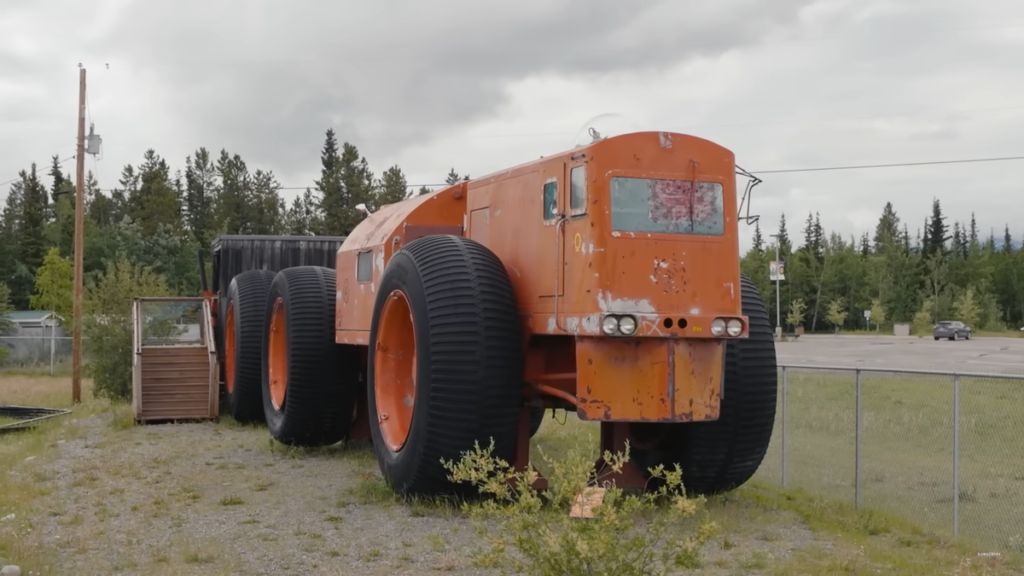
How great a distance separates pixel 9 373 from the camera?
34.4m

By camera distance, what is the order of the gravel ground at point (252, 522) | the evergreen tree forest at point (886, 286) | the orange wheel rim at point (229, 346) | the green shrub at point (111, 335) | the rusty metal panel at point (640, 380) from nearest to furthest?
the gravel ground at point (252, 522) → the rusty metal panel at point (640, 380) → the orange wheel rim at point (229, 346) → the green shrub at point (111, 335) → the evergreen tree forest at point (886, 286)

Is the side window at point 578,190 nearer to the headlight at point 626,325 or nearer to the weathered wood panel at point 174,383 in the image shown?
the headlight at point 626,325

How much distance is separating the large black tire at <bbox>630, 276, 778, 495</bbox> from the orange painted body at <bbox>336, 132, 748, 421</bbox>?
1031 millimetres

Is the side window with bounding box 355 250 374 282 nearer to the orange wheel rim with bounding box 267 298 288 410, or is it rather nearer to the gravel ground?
the gravel ground

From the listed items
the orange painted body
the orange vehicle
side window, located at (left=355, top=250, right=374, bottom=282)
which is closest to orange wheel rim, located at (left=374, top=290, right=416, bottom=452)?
the orange vehicle

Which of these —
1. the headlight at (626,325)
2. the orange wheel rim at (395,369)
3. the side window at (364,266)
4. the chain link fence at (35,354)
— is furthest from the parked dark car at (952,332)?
the headlight at (626,325)

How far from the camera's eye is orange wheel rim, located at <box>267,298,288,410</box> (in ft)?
43.3

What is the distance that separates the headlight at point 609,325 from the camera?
7.33 m

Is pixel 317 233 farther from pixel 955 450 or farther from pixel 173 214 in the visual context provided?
pixel 955 450

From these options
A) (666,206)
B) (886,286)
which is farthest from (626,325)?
(886,286)

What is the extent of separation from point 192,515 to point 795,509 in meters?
5.22

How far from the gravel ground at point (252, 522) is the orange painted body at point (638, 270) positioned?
1264 millimetres

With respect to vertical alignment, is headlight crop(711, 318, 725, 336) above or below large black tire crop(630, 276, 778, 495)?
above

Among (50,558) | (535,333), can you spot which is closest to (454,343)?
(535,333)
